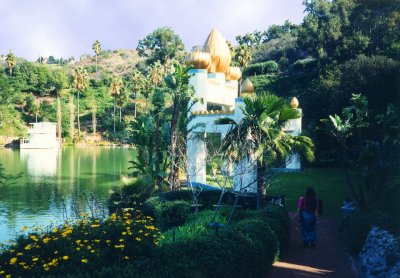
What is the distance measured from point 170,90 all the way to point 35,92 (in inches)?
2729

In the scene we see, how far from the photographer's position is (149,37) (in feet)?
317

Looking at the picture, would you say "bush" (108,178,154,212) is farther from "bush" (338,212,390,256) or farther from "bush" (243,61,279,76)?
"bush" (243,61,279,76)

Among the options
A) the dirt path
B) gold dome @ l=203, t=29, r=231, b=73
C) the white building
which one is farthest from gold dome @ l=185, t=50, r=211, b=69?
the white building

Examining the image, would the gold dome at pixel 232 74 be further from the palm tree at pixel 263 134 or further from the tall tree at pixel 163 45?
the tall tree at pixel 163 45

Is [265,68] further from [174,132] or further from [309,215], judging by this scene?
[309,215]

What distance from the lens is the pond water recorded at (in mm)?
18034

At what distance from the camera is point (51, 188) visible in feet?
86.9

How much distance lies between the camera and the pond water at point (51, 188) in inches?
710

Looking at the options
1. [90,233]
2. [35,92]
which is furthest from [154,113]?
[35,92]

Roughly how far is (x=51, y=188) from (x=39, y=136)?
37592 mm

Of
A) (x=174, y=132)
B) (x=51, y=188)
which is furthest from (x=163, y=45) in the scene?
(x=174, y=132)

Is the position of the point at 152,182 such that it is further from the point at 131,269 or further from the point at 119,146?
the point at 119,146

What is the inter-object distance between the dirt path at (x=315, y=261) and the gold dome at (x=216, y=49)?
38.7 feet

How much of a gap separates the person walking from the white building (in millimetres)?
55789
